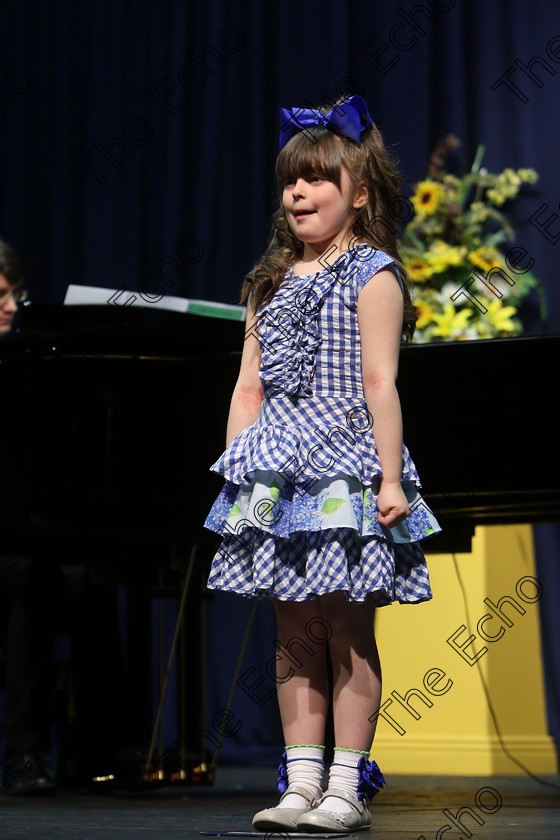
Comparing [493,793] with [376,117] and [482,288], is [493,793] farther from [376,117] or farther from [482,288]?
[376,117]

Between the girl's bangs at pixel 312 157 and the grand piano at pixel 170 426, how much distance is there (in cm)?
78

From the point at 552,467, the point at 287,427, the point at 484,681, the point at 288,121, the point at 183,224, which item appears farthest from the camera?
the point at 183,224

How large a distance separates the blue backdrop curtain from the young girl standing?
239cm

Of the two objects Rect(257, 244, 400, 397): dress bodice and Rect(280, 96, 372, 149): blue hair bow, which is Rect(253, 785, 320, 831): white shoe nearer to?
Rect(257, 244, 400, 397): dress bodice

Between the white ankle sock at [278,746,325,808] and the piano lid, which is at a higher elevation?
the piano lid

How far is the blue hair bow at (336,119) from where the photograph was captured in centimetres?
189

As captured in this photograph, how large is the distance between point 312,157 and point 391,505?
60cm


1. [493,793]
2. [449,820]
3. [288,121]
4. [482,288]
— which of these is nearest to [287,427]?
[288,121]

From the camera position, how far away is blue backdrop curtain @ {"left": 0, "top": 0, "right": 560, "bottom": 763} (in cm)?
423

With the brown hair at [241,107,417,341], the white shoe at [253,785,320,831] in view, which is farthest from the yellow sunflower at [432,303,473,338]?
the white shoe at [253,785,320,831]

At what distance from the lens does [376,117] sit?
14.4ft

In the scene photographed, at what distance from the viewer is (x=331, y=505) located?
172cm

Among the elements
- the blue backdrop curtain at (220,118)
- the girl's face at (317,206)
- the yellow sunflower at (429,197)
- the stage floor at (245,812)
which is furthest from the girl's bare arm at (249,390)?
the blue backdrop curtain at (220,118)

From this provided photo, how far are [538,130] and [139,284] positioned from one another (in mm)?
1639
